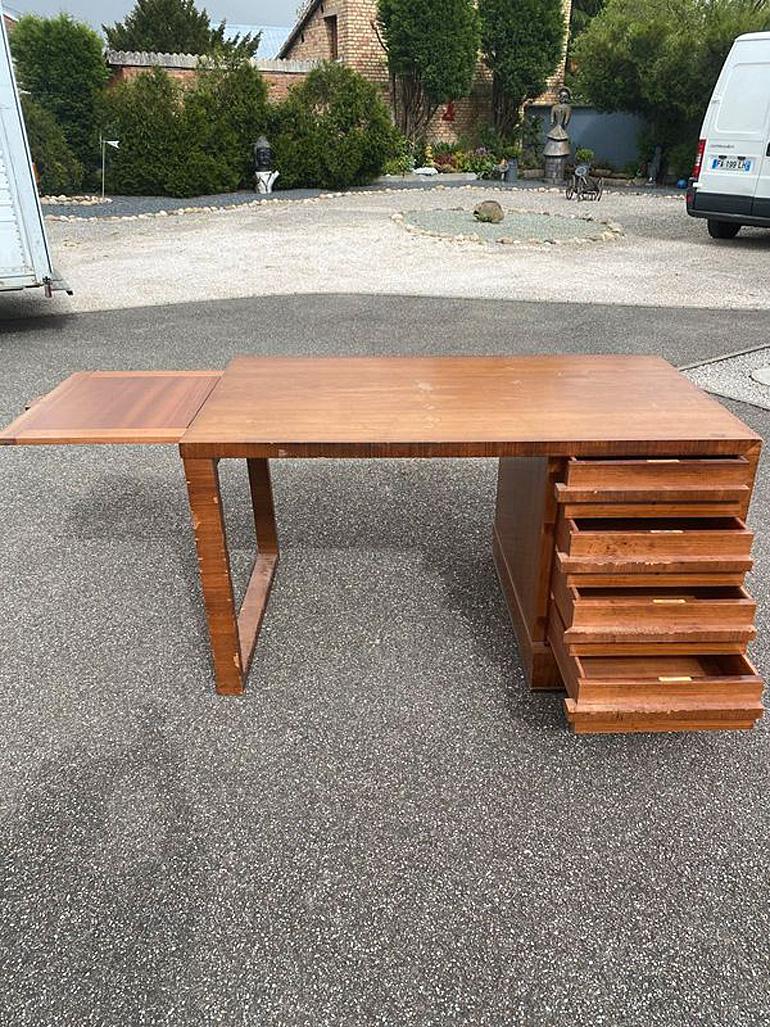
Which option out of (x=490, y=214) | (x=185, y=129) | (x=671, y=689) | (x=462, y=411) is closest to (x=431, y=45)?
(x=185, y=129)

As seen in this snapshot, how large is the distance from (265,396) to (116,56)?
854 inches

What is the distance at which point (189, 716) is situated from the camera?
2.46 metres

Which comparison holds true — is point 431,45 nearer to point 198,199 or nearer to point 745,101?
point 198,199

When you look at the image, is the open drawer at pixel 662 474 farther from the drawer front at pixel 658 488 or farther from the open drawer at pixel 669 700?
the open drawer at pixel 669 700

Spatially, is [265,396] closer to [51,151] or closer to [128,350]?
[128,350]

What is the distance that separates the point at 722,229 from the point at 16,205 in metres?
10.6

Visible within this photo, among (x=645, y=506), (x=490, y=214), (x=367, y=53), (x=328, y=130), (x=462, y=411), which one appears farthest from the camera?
(x=367, y=53)

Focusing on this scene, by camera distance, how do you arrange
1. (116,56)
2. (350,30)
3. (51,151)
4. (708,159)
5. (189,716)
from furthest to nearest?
1. (350,30)
2. (116,56)
3. (51,151)
4. (708,159)
5. (189,716)

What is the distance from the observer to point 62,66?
16984 millimetres

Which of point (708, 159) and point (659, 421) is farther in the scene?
point (708, 159)

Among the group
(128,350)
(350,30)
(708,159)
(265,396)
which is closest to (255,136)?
(350,30)

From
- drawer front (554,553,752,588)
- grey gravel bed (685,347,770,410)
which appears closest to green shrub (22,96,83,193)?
grey gravel bed (685,347,770,410)

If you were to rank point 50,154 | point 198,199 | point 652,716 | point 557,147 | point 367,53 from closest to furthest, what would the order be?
point 652,716 → point 50,154 → point 198,199 → point 557,147 → point 367,53

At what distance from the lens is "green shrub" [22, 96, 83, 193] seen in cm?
1656
